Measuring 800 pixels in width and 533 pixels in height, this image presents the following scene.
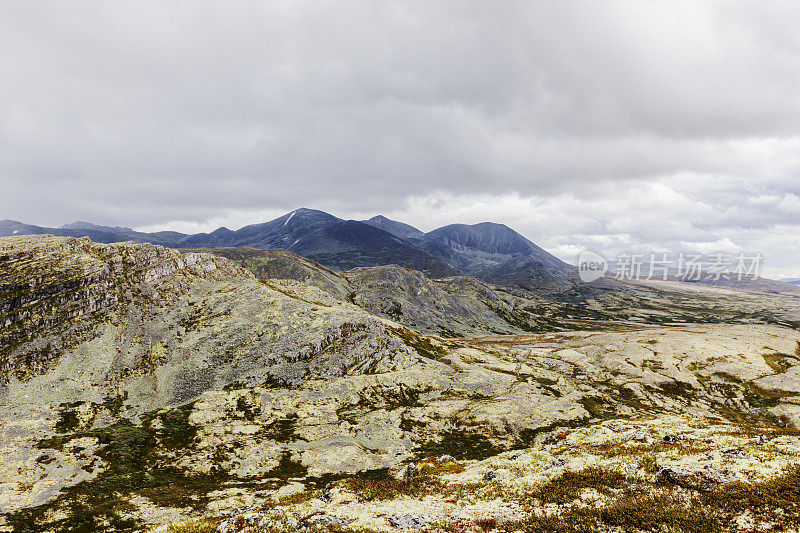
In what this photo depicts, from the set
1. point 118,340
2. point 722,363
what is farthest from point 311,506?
point 722,363

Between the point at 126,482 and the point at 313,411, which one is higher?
the point at 313,411

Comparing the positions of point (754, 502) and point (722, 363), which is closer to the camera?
point (754, 502)

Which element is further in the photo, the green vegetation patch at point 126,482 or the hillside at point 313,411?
the green vegetation patch at point 126,482

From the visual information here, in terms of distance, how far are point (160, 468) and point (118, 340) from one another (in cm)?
6337

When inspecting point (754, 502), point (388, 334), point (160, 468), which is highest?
point (754, 502)

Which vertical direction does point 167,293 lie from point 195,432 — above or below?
above

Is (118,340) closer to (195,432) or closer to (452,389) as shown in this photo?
(195,432)

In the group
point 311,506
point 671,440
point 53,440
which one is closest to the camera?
point 311,506

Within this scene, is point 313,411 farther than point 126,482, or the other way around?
point 313,411

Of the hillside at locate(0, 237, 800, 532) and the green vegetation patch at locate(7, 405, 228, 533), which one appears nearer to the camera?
the hillside at locate(0, 237, 800, 532)

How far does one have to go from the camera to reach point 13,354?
94.8 metres

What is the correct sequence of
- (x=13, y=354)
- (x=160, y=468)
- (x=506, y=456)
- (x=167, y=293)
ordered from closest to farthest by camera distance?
(x=506, y=456) < (x=160, y=468) < (x=13, y=354) < (x=167, y=293)

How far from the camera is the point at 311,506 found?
31.9 metres

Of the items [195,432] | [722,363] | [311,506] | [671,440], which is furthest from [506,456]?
[722,363]
